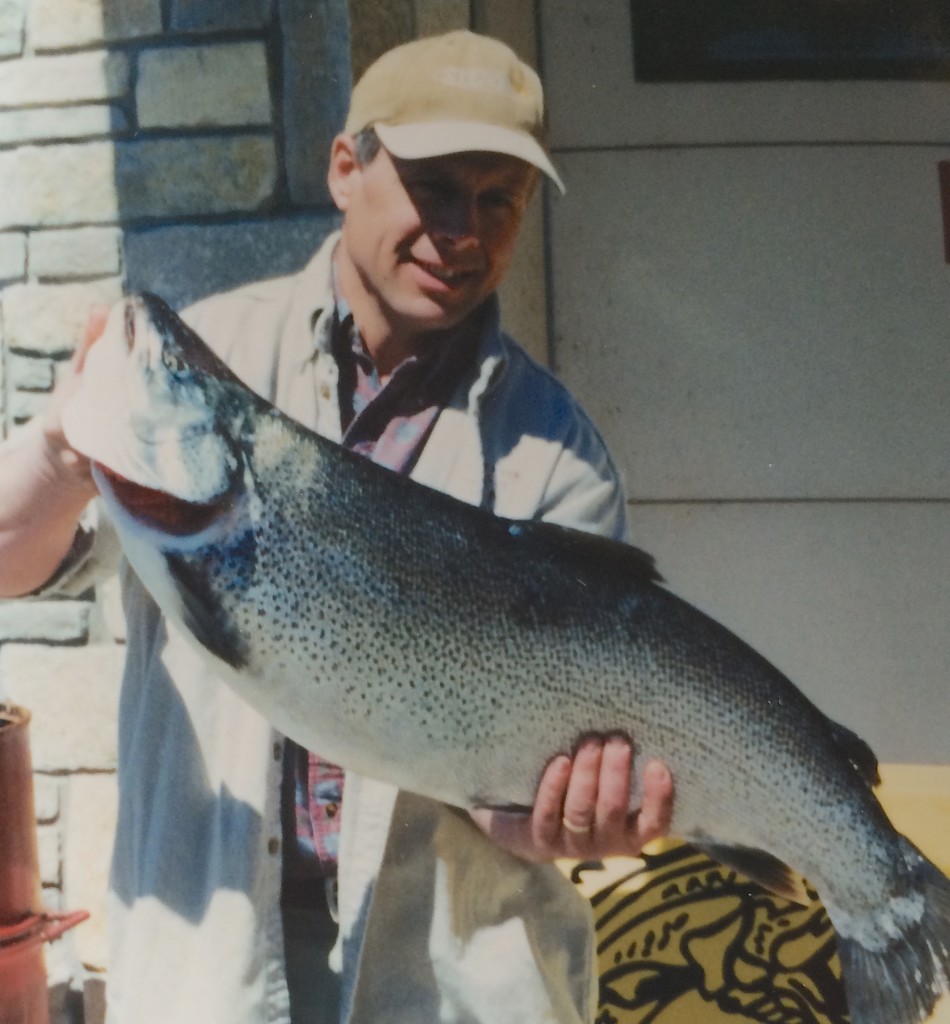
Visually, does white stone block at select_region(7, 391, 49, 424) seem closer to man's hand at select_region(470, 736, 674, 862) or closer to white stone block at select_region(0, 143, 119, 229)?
white stone block at select_region(0, 143, 119, 229)

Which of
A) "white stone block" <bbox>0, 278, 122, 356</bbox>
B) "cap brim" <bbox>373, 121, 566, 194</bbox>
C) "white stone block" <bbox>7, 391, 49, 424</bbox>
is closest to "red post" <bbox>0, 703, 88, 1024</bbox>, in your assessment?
"white stone block" <bbox>7, 391, 49, 424</bbox>

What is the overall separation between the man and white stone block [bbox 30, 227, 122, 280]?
99cm

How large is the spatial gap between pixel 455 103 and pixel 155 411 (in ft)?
2.36

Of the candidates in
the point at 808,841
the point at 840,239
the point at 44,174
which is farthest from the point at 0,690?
the point at 840,239

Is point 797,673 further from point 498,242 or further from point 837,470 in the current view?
point 498,242

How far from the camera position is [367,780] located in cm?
157

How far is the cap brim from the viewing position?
5.32 ft

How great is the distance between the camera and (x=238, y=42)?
254 centimetres

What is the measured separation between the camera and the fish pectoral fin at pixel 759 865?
1.61 metres

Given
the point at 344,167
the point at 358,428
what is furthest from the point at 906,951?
the point at 344,167

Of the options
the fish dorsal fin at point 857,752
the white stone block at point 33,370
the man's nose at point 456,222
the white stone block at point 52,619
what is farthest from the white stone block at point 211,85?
the fish dorsal fin at point 857,752

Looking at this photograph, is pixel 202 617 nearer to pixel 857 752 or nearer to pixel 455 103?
pixel 455 103

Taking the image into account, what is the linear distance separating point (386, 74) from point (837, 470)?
2319 mm

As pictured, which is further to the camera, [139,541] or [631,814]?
[631,814]
